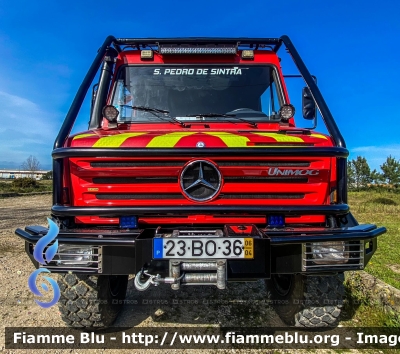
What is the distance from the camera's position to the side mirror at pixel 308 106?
3.65 meters

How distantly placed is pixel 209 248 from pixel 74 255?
0.96 meters

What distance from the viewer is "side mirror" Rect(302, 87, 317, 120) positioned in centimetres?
365

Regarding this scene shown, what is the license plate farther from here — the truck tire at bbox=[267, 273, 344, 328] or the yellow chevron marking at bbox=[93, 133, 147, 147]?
the truck tire at bbox=[267, 273, 344, 328]

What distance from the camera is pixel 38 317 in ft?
10.9

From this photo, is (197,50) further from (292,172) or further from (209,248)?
(209,248)

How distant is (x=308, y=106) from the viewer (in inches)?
144

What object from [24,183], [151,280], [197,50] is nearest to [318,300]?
[151,280]

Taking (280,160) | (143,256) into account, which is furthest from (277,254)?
(143,256)

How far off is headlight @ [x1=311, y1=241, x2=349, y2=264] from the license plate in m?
0.51

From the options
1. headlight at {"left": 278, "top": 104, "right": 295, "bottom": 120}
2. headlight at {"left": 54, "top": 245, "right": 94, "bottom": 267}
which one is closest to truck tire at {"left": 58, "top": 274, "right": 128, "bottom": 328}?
headlight at {"left": 54, "top": 245, "right": 94, "bottom": 267}

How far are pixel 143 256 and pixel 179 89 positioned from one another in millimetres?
2100

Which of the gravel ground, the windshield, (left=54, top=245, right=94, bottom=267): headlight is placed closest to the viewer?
(left=54, top=245, right=94, bottom=267): headlight

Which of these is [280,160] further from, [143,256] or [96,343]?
[96,343]

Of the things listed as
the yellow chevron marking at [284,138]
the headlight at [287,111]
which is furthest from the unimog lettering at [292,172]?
the headlight at [287,111]
